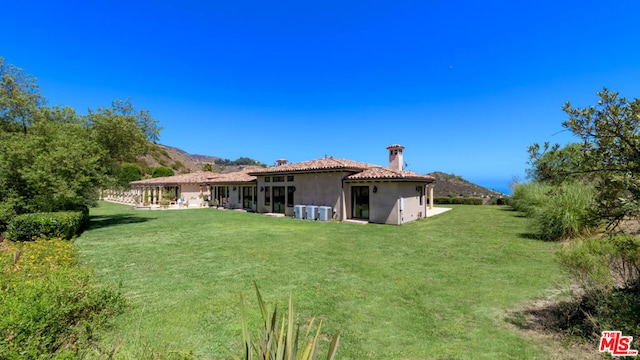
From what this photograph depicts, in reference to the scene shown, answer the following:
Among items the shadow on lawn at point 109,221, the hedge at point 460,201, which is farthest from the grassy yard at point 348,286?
the hedge at point 460,201

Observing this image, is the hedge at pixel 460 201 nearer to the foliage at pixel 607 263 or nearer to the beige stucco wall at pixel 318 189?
the beige stucco wall at pixel 318 189

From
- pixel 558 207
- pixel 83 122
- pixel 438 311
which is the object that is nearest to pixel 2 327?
pixel 438 311

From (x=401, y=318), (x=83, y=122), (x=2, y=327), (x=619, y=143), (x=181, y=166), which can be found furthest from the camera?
(x=181, y=166)

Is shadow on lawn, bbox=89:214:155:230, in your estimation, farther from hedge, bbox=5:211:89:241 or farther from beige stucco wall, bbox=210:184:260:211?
beige stucco wall, bbox=210:184:260:211

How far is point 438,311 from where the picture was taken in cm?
525

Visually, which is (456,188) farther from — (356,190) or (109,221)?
(109,221)

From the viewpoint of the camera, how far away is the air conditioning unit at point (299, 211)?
799 inches

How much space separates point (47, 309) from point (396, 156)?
816 inches

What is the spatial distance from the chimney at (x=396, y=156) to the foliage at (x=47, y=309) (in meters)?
19.3

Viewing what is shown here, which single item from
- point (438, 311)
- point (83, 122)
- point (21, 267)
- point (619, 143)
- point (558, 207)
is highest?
point (83, 122)

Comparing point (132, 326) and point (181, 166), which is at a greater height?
point (181, 166)

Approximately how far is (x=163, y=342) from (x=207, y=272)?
359 centimetres

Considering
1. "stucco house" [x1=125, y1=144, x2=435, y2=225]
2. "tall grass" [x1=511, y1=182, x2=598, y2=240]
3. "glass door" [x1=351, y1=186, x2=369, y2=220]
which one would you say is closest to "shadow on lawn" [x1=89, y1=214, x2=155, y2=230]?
"stucco house" [x1=125, y1=144, x2=435, y2=225]

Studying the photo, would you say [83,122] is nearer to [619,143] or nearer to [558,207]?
[619,143]
